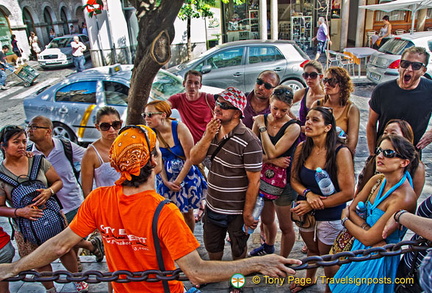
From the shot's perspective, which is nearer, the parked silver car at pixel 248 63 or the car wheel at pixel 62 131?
the car wheel at pixel 62 131

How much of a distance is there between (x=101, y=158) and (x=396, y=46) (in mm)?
9943

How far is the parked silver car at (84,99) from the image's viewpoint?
285 inches

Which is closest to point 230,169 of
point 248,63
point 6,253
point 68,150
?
point 68,150

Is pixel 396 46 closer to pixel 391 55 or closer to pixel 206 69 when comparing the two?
pixel 391 55

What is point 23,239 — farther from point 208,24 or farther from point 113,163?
point 208,24

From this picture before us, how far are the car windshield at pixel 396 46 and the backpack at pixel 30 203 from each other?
10.1 metres

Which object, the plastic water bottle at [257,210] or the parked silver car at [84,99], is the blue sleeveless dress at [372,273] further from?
the parked silver car at [84,99]

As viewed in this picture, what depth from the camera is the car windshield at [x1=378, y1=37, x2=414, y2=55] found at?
10.0m

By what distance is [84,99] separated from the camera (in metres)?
7.36

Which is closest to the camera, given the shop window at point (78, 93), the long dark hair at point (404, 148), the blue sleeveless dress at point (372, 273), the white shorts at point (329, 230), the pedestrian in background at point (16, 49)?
the blue sleeveless dress at point (372, 273)

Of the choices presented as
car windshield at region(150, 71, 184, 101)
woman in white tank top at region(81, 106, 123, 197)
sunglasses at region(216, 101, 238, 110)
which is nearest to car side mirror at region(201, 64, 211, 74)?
car windshield at region(150, 71, 184, 101)

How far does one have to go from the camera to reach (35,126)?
3.52m

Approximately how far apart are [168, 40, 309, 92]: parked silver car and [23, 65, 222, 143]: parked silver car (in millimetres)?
2302

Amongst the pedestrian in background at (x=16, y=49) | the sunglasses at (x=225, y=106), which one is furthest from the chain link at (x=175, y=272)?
the pedestrian in background at (x=16, y=49)
